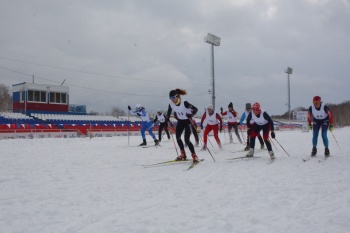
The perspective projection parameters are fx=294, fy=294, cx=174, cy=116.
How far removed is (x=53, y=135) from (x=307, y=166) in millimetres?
20961

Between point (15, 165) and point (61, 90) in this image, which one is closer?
point (15, 165)

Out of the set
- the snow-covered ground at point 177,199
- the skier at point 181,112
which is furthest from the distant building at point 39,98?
the snow-covered ground at point 177,199

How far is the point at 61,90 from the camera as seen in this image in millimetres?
38031

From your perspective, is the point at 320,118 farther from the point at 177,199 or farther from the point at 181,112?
the point at 177,199

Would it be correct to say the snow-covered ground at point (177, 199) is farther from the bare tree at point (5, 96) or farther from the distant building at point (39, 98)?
the bare tree at point (5, 96)

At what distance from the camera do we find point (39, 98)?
119 feet

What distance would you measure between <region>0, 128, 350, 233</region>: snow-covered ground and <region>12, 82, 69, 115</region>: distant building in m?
31.2

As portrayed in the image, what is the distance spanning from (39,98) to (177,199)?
1418 inches

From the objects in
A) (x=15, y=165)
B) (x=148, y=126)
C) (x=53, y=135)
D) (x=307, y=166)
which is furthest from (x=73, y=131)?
(x=307, y=166)

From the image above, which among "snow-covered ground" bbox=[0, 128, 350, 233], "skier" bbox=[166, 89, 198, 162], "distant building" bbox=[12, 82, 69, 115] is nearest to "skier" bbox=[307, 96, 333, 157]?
"snow-covered ground" bbox=[0, 128, 350, 233]

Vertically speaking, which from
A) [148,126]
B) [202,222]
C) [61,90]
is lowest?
[202,222]

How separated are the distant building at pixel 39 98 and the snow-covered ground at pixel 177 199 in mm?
31233

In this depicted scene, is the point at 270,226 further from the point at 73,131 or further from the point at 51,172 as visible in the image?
the point at 73,131

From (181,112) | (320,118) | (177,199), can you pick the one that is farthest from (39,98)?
(177,199)
